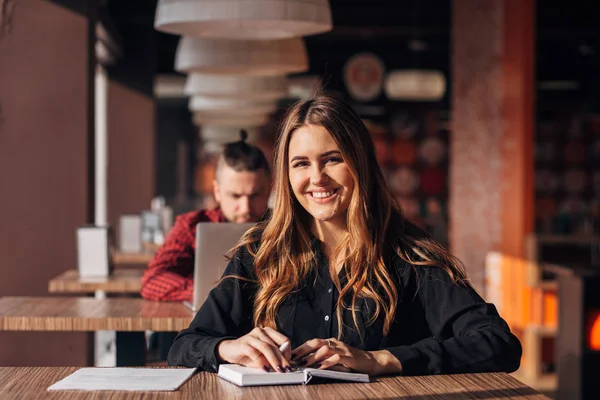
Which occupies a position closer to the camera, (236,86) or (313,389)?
(313,389)

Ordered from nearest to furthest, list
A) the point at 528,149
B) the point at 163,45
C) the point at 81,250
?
the point at 81,250
the point at 528,149
the point at 163,45

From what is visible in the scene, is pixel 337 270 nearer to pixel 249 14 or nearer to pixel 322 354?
pixel 322 354

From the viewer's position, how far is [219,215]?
4.30 meters

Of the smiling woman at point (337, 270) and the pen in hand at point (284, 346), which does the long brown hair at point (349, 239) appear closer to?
the smiling woman at point (337, 270)

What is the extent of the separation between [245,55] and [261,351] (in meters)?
3.13

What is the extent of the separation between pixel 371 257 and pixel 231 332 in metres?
0.43

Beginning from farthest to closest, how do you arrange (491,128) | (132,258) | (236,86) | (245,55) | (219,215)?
(491,128) < (236,86) < (132,258) < (245,55) < (219,215)

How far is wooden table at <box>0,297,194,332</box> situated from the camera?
11.8 feet

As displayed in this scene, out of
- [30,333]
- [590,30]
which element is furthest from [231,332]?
[590,30]

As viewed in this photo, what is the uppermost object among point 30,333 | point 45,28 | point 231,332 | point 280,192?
point 45,28

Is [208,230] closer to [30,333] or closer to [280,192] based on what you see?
[280,192]

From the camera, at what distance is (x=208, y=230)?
357 cm

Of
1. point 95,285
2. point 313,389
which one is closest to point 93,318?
point 95,285

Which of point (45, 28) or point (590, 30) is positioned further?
point (590, 30)
